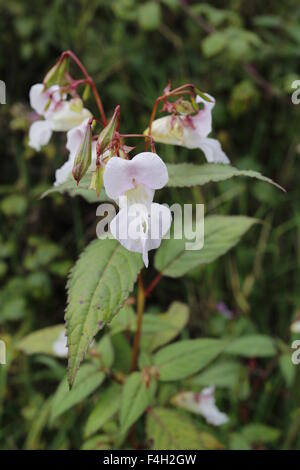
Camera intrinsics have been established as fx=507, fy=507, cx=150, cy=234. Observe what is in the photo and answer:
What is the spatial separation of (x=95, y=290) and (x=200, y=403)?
589 millimetres

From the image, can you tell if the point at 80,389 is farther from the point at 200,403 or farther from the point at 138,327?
the point at 200,403

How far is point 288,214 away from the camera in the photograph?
1962 mm

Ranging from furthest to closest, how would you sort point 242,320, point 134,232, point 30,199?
1. point 30,199
2. point 242,320
3. point 134,232

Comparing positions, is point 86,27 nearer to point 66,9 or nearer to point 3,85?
point 66,9

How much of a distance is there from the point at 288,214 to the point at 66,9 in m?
1.21

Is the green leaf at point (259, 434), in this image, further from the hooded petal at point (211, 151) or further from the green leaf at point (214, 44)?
the green leaf at point (214, 44)

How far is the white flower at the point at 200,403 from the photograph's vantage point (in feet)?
3.82

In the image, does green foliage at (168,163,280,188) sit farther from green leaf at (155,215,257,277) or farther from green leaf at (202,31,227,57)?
green leaf at (202,31,227,57)

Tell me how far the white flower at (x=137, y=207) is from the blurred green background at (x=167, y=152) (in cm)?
90

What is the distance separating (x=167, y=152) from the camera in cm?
188

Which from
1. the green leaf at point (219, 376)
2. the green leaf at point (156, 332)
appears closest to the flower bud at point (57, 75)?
the green leaf at point (156, 332)

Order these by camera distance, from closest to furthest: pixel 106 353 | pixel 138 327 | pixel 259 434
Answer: pixel 138 327 → pixel 106 353 → pixel 259 434

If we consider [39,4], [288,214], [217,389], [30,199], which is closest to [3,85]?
[39,4]

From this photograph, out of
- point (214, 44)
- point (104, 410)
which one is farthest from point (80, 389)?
point (214, 44)
